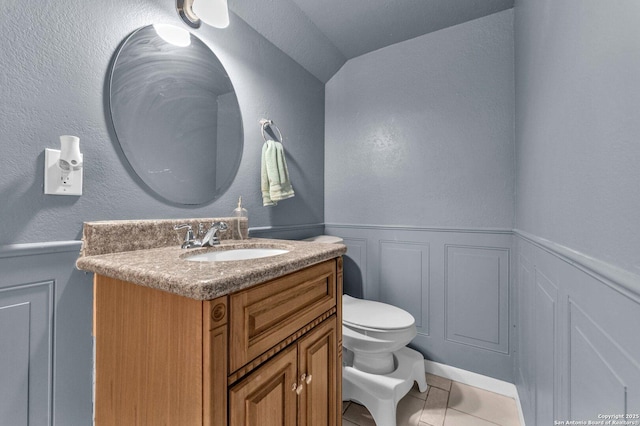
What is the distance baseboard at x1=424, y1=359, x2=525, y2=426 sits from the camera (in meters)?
1.49

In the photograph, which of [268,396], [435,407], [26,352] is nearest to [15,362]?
[26,352]

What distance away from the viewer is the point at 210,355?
518mm

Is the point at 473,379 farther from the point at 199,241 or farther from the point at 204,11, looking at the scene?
the point at 204,11

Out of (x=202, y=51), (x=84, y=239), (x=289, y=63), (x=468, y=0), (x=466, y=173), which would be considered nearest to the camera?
(x=84, y=239)

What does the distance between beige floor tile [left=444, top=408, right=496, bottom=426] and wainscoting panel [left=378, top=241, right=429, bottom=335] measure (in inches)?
17.6

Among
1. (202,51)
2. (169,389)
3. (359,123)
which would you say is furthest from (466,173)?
(169,389)

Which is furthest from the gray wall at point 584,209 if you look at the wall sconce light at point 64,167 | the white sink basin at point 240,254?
the wall sconce light at point 64,167

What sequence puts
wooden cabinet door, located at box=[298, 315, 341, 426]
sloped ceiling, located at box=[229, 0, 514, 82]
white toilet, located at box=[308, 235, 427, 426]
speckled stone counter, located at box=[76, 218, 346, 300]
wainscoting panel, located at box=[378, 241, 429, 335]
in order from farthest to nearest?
wainscoting panel, located at box=[378, 241, 429, 335] → sloped ceiling, located at box=[229, 0, 514, 82] → white toilet, located at box=[308, 235, 427, 426] → wooden cabinet door, located at box=[298, 315, 341, 426] → speckled stone counter, located at box=[76, 218, 346, 300]

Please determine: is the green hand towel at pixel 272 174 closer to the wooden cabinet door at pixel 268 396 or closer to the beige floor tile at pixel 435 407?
the wooden cabinet door at pixel 268 396

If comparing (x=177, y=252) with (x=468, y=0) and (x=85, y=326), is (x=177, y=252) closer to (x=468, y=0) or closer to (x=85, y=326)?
(x=85, y=326)

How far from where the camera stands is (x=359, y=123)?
1972 millimetres

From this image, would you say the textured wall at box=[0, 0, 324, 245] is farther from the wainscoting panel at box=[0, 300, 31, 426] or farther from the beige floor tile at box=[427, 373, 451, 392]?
the beige floor tile at box=[427, 373, 451, 392]

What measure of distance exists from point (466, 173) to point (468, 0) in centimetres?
95

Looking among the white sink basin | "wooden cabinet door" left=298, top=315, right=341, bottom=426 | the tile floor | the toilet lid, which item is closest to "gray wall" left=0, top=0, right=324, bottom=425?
the white sink basin
